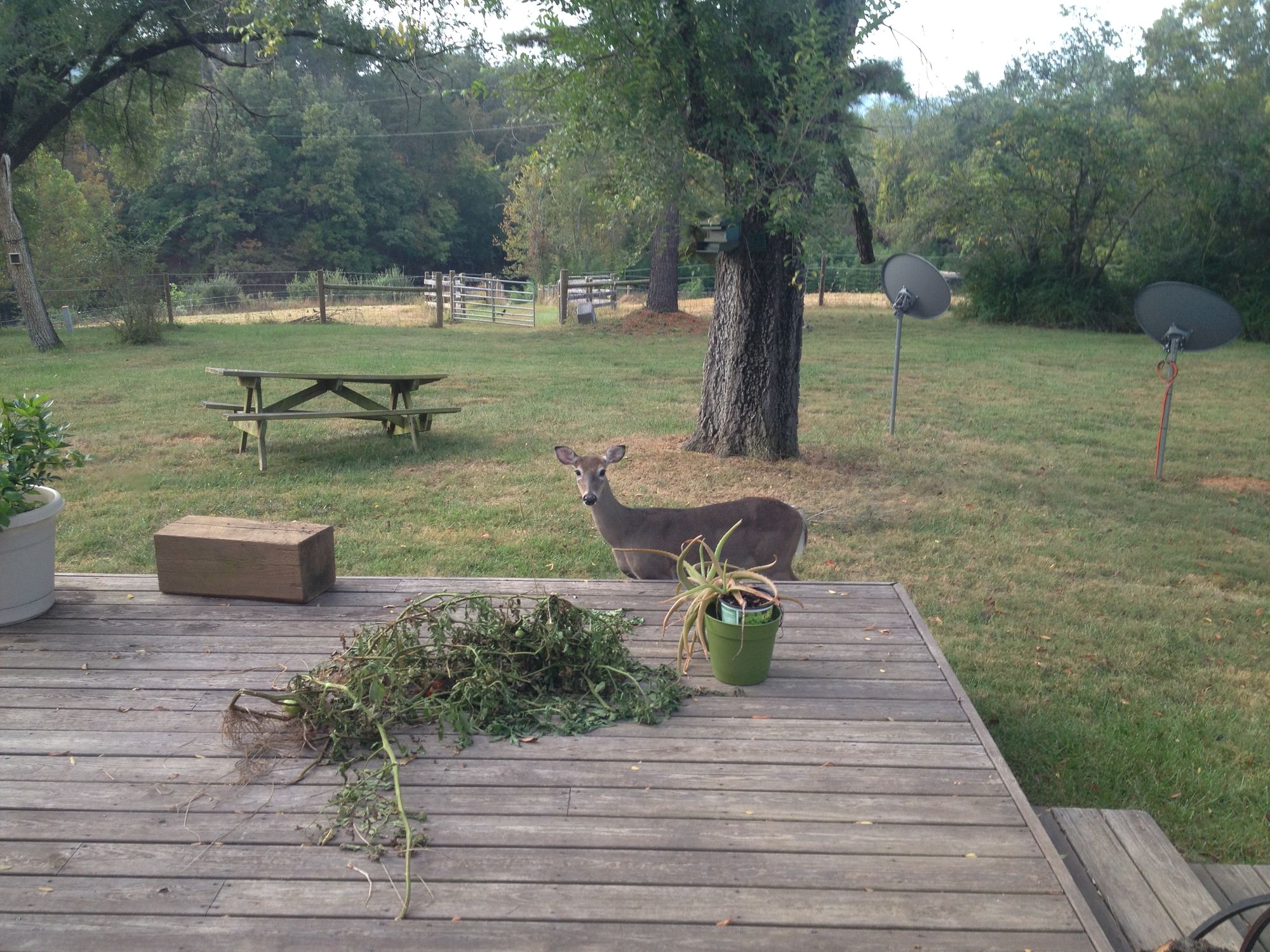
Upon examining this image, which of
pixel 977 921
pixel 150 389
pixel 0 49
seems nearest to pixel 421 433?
pixel 150 389

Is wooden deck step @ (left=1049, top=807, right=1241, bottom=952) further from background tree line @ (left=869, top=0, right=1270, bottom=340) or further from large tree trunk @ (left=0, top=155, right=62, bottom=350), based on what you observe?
background tree line @ (left=869, top=0, right=1270, bottom=340)

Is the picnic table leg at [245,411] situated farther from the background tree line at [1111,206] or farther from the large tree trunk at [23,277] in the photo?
the background tree line at [1111,206]

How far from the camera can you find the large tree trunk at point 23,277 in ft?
56.3

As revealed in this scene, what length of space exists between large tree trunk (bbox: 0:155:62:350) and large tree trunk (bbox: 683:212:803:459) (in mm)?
14061

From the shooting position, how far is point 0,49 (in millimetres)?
16016

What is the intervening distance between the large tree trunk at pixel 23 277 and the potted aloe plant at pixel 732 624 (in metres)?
17.6

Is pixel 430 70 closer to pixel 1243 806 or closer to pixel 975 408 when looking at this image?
pixel 975 408

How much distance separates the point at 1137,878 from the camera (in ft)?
8.59

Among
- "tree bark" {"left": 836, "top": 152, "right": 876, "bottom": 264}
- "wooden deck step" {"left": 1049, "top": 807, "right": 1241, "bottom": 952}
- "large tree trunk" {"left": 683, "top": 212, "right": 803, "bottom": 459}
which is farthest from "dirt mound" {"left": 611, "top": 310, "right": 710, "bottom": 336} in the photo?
"wooden deck step" {"left": 1049, "top": 807, "right": 1241, "bottom": 952}

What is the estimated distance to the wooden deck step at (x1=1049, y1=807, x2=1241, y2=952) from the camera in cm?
239

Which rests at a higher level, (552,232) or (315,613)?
(552,232)

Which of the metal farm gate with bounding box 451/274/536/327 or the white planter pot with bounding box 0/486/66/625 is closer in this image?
the white planter pot with bounding box 0/486/66/625

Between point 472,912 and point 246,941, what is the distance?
45cm

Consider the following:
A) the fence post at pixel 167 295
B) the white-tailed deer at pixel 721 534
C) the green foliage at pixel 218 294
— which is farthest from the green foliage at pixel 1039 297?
the green foliage at pixel 218 294
